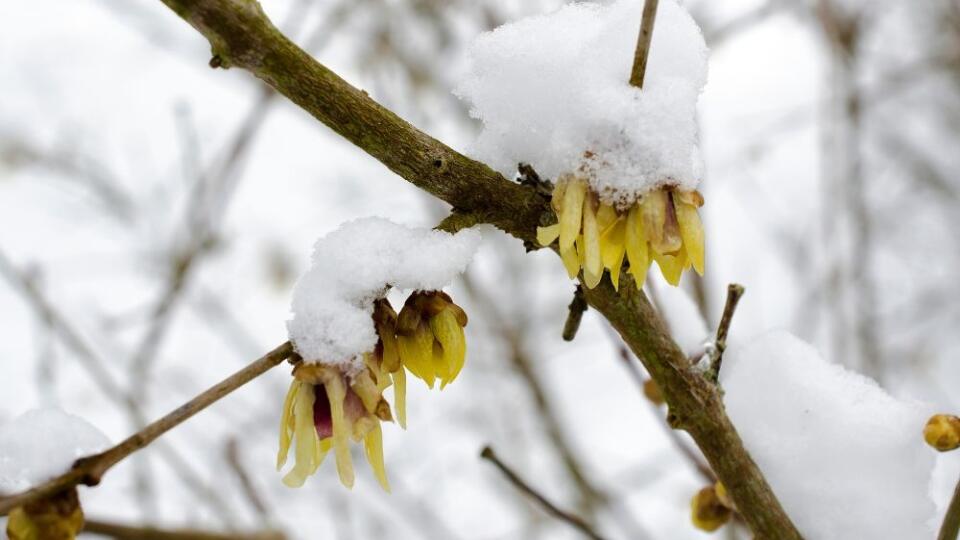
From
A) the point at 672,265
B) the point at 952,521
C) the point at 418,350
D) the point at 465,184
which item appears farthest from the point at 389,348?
the point at 952,521

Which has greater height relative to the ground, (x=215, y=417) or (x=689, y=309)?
(x=215, y=417)

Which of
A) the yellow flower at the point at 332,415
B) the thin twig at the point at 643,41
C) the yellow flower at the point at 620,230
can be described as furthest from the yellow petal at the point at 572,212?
the yellow flower at the point at 332,415

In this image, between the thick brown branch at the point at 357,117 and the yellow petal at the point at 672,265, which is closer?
the thick brown branch at the point at 357,117

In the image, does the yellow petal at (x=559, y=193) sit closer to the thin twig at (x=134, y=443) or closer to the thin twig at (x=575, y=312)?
the thin twig at (x=575, y=312)

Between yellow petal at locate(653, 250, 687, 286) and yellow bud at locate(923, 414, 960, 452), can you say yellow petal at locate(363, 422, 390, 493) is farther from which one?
yellow bud at locate(923, 414, 960, 452)

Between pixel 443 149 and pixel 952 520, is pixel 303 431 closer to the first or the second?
pixel 443 149

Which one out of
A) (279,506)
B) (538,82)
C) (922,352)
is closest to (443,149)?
(538,82)
